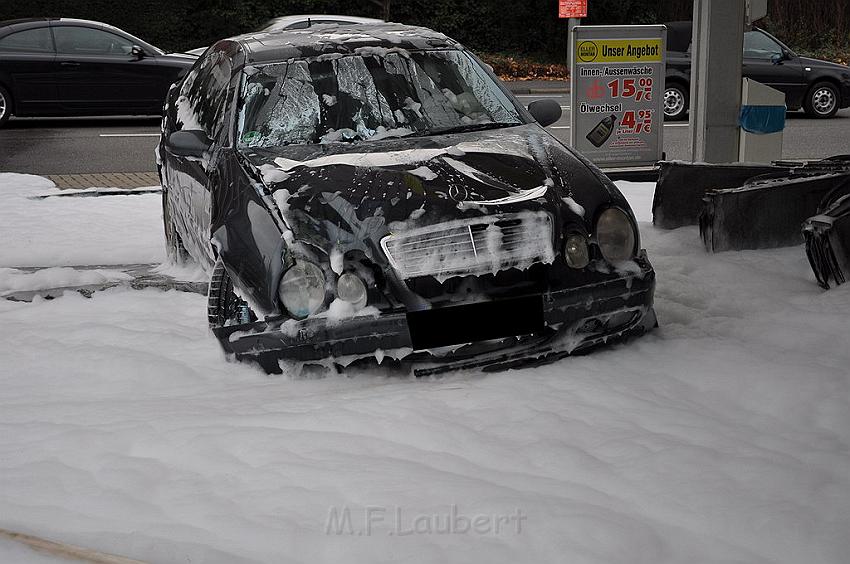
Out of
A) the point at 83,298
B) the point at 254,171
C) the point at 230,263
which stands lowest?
the point at 83,298

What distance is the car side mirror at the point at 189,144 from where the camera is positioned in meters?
5.16

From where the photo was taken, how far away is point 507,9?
1041 inches

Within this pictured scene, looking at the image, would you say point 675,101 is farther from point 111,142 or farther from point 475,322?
point 475,322

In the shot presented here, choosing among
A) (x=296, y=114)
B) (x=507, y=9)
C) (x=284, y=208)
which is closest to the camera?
(x=284, y=208)

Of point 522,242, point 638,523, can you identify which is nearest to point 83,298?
point 522,242

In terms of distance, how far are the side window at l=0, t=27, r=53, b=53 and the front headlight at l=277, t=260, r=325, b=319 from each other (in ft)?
42.1

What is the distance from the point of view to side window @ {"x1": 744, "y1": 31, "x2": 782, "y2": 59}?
16.7 meters

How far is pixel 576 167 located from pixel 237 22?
2139 centimetres

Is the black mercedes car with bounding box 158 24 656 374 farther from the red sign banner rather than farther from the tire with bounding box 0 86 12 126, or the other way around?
the red sign banner

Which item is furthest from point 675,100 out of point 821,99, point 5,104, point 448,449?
point 448,449

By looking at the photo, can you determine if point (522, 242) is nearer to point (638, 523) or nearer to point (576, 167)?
point (576, 167)

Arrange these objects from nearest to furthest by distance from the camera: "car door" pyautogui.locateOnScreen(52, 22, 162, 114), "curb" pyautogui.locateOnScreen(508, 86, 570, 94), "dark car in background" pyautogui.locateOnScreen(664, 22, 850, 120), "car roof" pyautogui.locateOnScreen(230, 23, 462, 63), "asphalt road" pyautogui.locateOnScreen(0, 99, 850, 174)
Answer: "car roof" pyautogui.locateOnScreen(230, 23, 462, 63) → "asphalt road" pyautogui.locateOnScreen(0, 99, 850, 174) → "car door" pyautogui.locateOnScreen(52, 22, 162, 114) → "dark car in background" pyautogui.locateOnScreen(664, 22, 850, 120) → "curb" pyautogui.locateOnScreen(508, 86, 570, 94)

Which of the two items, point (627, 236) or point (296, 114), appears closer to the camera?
point (627, 236)

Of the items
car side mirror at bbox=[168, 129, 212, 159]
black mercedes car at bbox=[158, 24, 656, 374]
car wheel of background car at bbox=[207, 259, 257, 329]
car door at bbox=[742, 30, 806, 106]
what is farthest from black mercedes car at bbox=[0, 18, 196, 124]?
car wheel of background car at bbox=[207, 259, 257, 329]
